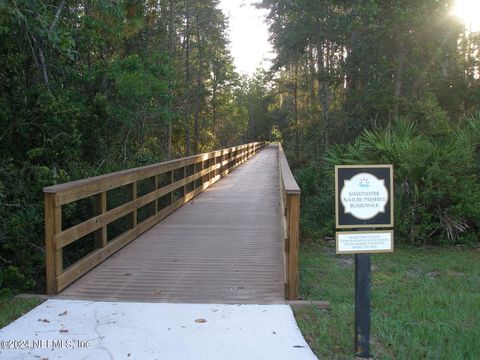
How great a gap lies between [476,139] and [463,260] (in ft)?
12.6

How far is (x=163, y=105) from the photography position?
15.1m

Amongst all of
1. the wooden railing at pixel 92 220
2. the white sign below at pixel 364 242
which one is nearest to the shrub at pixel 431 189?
the wooden railing at pixel 92 220

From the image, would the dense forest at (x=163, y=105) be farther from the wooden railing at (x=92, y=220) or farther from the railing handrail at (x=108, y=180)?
the railing handrail at (x=108, y=180)

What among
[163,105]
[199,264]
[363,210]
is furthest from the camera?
[163,105]

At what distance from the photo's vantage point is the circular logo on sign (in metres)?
3.56

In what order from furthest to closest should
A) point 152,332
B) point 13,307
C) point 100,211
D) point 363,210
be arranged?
point 100,211
point 13,307
point 152,332
point 363,210

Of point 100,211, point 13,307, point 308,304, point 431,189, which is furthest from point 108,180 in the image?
point 431,189

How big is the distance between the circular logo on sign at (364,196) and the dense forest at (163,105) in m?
3.59

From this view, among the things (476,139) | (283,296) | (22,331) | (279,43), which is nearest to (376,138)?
(476,139)

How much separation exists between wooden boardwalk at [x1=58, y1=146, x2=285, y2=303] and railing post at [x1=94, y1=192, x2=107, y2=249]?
26cm

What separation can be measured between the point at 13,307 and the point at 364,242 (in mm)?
3104

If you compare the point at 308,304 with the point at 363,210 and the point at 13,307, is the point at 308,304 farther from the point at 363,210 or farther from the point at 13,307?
the point at 13,307

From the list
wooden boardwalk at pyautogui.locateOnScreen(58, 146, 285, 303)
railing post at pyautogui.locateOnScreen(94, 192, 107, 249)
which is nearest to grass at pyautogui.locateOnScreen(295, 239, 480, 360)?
wooden boardwalk at pyautogui.locateOnScreen(58, 146, 285, 303)

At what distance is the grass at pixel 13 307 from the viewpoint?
13.8ft
